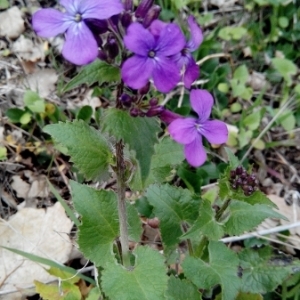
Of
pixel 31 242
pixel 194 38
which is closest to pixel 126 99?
pixel 194 38

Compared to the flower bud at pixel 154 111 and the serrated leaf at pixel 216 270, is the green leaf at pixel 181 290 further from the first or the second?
the flower bud at pixel 154 111

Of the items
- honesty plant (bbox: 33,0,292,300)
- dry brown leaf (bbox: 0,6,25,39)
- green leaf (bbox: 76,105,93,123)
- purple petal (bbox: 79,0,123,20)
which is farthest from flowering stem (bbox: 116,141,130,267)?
dry brown leaf (bbox: 0,6,25,39)

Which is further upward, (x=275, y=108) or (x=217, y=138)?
(x=217, y=138)

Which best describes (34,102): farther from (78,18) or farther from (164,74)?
(164,74)

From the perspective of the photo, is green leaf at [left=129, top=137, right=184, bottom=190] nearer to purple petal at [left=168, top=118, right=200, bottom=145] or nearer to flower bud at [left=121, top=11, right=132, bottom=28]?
purple petal at [left=168, top=118, right=200, bottom=145]

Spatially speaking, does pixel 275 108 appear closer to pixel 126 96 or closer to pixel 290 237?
pixel 290 237

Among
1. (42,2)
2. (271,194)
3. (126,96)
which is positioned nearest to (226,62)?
(271,194)

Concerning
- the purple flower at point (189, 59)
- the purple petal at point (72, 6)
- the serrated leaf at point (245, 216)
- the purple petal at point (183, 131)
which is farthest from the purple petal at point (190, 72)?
the serrated leaf at point (245, 216)
